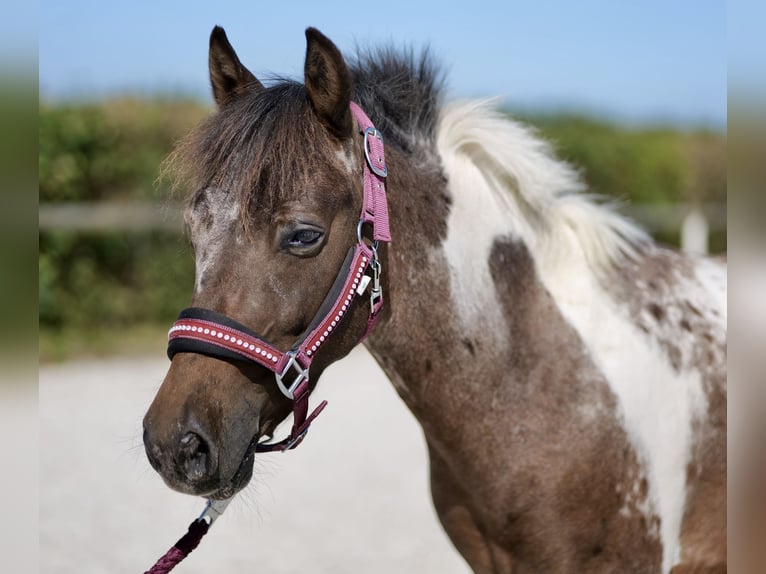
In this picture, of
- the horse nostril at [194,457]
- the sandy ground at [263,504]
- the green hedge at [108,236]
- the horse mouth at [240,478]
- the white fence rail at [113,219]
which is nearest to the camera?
the horse nostril at [194,457]

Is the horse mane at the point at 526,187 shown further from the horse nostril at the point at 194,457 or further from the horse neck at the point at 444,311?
the horse nostril at the point at 194,457

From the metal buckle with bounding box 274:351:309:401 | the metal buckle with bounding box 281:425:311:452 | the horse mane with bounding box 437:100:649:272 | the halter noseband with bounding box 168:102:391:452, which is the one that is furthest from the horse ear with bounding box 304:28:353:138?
the metal buckle with bounding box 281:425:311:452

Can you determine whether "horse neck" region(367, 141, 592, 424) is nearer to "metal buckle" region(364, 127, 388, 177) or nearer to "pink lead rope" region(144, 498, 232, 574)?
"metal buckle" region(364, 127, 388, 177)

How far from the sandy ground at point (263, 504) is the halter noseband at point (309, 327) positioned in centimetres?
148

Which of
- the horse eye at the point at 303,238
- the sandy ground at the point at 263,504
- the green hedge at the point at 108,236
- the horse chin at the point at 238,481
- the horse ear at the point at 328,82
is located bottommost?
the sandy ground at the point at 263,504

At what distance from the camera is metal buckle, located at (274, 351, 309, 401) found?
2.00 metres

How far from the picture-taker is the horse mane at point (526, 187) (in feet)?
8.75

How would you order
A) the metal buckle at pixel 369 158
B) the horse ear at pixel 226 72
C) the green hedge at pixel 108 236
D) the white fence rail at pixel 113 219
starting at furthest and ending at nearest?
the green hedge at pixel 108 236 → the white fence rail at pixel 113 219 → the horse ear at pixel 226 72 → the metal buckle at pixel 369 158

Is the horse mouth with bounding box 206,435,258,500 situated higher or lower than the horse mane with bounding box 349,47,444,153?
lower

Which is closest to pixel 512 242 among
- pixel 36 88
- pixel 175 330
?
pixel 175 330

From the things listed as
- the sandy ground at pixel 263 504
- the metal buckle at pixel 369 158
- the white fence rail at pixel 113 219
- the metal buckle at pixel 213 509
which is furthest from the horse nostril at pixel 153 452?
the white fence rail at pixel 113 219

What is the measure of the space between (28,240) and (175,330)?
89 centimetres

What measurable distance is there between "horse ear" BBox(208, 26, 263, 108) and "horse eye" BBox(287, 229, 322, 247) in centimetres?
57

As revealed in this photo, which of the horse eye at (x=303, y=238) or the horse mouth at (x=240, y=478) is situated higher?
the horse eye at (x=303, y=238)
